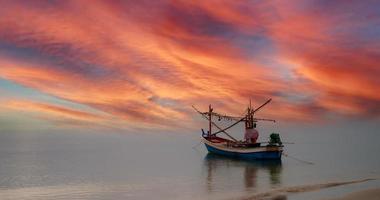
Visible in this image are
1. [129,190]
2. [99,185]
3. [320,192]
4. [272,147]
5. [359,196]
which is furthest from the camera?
[272,147]

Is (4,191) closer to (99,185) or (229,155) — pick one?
(99,185)

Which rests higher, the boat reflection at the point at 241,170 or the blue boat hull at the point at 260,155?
the blue boat hull at the point at 260,155

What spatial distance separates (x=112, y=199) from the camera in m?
48.9

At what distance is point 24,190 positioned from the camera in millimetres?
58125

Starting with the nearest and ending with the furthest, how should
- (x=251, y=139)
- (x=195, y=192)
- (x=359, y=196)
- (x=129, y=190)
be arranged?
(x=359, y=196)
(x=195, y=192)
(x=129, y=190)
(x=251, y=139)

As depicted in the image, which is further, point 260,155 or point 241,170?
point 260,155

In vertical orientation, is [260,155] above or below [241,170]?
above

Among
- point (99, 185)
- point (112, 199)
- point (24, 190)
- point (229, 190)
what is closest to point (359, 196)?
point (229, 190)

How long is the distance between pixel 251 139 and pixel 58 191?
64210 millimetres

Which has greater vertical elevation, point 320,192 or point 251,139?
point 251,139

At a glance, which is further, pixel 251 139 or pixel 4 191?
pixel 251 139

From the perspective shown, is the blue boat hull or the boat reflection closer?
the boat reflection

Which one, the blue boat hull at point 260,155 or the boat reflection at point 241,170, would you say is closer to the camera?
the boat reflection at point 241,170

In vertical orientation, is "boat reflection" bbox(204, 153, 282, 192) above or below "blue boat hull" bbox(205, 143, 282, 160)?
below
